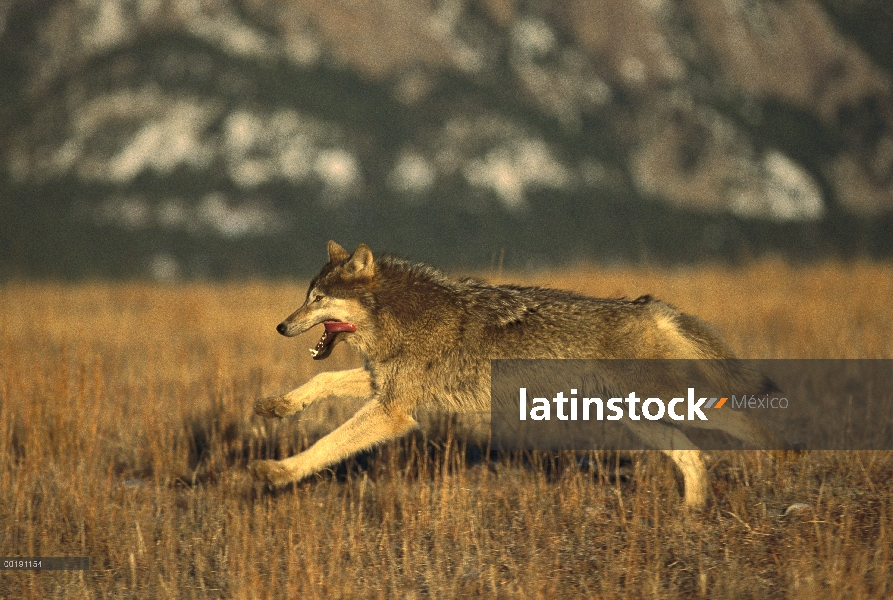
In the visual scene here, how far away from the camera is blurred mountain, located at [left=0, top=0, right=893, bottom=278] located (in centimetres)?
6912

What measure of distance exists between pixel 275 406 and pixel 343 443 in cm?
57

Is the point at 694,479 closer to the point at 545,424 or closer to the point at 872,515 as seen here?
the point at 872,515

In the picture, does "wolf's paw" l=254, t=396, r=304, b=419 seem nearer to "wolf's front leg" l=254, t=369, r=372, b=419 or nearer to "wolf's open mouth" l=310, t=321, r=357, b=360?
"wolf's front leg" l=254, t=369, r=372, b=419

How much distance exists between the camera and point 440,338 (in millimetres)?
6625

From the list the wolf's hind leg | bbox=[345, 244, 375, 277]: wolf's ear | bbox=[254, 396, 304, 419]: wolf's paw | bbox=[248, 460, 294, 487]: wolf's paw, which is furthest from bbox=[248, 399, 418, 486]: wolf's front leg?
the wolf's hind leg

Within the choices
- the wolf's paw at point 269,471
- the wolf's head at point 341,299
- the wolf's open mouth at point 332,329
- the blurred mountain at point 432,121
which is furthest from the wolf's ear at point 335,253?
the blurred mountain at point 432,121

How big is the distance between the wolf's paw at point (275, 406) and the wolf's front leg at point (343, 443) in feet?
1.32

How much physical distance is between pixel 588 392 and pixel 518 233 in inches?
2443

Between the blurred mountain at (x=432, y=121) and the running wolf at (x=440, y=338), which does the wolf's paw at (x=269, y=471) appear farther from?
the blurred mountain at (x=432, y=121)

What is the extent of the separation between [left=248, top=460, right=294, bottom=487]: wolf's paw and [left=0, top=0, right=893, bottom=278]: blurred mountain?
2326 inches

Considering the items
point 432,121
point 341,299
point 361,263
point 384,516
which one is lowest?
point 384,516

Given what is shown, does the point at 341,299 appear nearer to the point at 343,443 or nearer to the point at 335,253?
the point at 335,253

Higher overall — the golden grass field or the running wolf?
the running wolf

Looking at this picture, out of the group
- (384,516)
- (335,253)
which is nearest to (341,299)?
(335,253)
